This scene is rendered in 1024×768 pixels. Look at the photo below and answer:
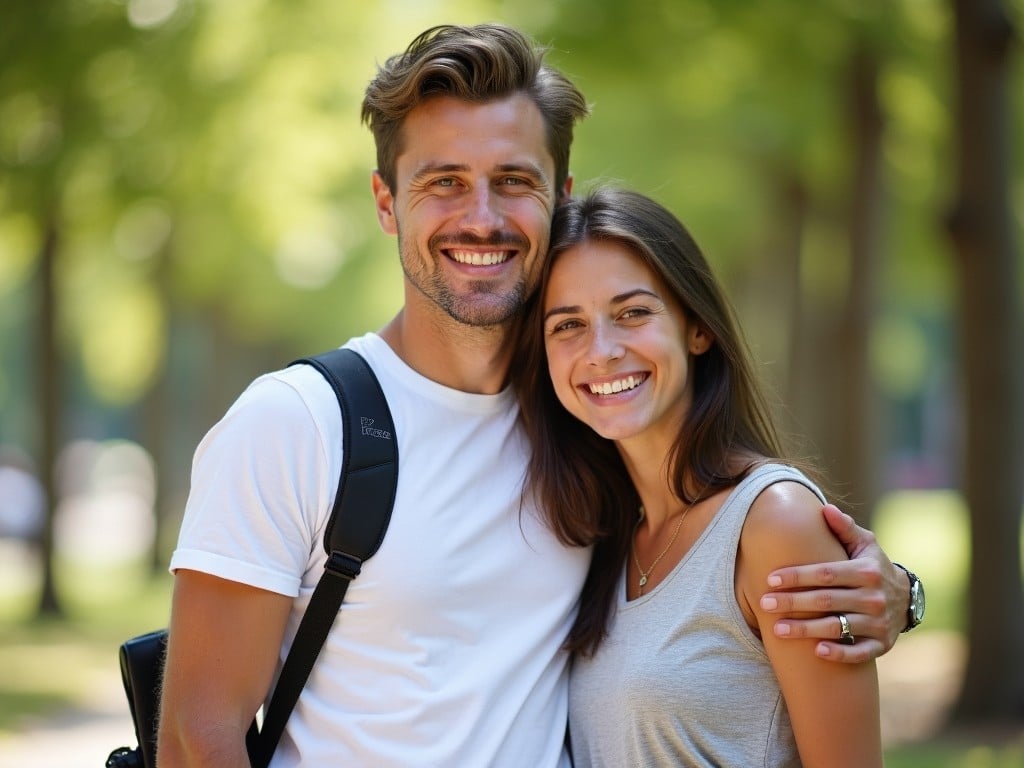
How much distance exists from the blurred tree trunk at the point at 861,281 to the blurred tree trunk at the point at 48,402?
9784 millimetres

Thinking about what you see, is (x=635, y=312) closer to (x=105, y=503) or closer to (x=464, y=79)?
(x=464, y=79)

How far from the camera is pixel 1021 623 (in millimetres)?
9820

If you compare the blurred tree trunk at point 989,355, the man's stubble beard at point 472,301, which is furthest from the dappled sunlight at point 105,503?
the man's stubble beard at point 472,301

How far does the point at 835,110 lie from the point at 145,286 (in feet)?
43.3

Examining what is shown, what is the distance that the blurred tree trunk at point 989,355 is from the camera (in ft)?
31.7

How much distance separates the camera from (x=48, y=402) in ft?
54.5

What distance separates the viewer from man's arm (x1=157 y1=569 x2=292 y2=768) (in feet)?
10.3

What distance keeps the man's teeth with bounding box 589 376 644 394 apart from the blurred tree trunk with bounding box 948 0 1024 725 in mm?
6786

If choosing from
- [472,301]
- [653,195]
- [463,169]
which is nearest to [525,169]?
[463,169]

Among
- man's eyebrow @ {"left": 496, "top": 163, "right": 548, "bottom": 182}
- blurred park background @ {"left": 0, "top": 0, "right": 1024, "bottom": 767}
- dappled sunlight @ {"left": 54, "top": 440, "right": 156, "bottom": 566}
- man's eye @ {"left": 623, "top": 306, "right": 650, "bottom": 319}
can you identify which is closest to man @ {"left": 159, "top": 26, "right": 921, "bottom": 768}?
man's eyebrow @ {"left": 496, "top": 163, "right": 548, "bottom": 182}

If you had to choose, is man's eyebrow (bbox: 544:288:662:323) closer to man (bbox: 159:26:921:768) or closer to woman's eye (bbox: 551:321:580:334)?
woman's eye (bbox: 551:321:580:334)

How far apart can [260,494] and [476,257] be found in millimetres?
1029

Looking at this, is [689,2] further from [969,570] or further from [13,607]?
[13,607]

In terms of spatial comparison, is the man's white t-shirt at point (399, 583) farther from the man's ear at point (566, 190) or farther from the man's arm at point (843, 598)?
the man's ear at point (566, 190)
